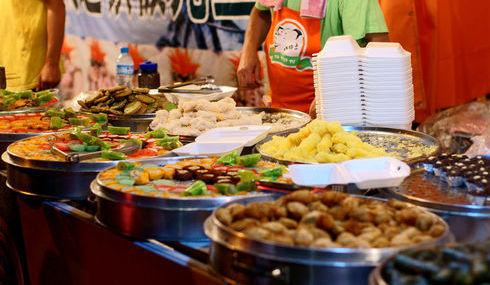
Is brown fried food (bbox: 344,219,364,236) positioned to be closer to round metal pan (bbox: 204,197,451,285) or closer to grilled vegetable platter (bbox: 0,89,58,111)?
round metal pan (bbox: 204,197,451,285)

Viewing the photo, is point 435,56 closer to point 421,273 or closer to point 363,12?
point 363,12

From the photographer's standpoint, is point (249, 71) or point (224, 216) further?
point (249, 71)

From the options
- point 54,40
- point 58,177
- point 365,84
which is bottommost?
point 58,177

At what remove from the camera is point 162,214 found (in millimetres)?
1932

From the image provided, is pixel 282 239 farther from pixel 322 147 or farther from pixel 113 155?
pixel 113 155

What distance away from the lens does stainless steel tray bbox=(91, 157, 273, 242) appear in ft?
6.25

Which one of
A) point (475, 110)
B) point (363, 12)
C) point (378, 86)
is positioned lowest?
point (475, 110)

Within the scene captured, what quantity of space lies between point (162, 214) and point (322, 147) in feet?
2.33

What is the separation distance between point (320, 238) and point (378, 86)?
1419 millimetres

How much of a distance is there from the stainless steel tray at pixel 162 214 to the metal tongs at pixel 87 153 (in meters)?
0.42

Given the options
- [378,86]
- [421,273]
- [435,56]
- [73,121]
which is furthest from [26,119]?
[421,273]

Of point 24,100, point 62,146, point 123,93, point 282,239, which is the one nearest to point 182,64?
point 24,100

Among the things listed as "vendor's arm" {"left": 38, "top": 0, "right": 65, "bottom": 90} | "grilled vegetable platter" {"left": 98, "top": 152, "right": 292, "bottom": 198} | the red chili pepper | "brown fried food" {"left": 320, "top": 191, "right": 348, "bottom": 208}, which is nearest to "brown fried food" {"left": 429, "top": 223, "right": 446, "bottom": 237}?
"brown fried food" {"left": 320, "top": 191, "right": 348, "bottom": 208}

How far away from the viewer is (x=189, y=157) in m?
2.48
